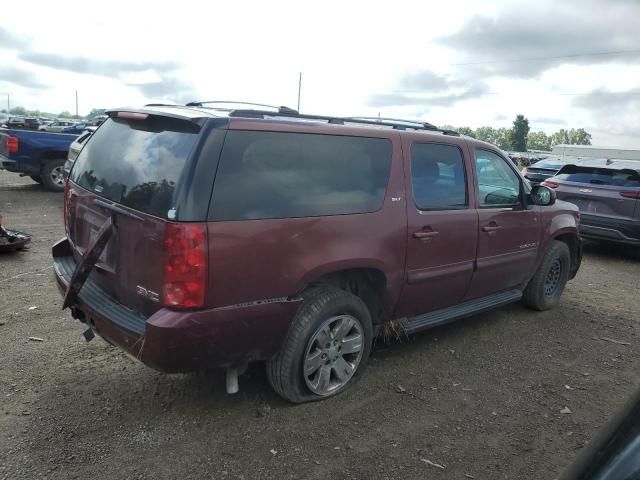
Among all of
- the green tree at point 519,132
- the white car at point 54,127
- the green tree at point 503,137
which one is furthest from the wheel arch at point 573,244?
the green tree at point 519,132

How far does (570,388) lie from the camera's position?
3893 millimetres

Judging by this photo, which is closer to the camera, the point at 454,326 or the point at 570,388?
the point at 570,388

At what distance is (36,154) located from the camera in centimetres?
1145

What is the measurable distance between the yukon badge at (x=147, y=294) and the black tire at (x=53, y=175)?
10.4 meters

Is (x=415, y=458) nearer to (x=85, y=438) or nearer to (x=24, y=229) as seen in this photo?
(x=85, y=438)

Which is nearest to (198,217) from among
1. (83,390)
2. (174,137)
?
(174,137)

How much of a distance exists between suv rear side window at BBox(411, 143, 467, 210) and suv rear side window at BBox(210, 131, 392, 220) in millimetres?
326

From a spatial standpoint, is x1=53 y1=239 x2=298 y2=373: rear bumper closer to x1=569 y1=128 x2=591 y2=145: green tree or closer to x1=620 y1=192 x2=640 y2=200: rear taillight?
x1=620 y1=192 x2=640 y2=200: rear taillight

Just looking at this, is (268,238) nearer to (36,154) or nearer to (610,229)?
(610,229)

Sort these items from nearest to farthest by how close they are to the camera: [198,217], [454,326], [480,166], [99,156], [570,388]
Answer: [198,217]
[99,156]
[570,388]
[480,166]
[454,326]

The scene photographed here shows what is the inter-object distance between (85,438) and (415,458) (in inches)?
73.8

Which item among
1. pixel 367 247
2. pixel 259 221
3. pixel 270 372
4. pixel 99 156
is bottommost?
pixel 270 372

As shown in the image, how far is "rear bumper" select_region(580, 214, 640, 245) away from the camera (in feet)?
25.9

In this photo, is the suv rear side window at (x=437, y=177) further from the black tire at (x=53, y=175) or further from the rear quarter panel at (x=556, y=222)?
the black tire at (x=53, y=175)
